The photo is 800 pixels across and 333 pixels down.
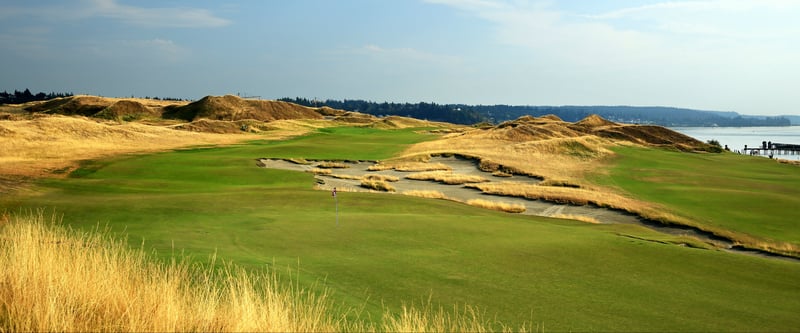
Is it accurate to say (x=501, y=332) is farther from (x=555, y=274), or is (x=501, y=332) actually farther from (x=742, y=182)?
(x=742, y=182)

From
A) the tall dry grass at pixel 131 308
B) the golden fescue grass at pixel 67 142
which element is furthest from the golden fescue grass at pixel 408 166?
the tall dry grass at pixel 131 308

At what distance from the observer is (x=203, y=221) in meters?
13.5

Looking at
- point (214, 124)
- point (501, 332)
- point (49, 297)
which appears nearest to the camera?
point (49, 297)

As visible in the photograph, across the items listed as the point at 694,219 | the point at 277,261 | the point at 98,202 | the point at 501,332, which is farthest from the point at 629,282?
the point at 694,219

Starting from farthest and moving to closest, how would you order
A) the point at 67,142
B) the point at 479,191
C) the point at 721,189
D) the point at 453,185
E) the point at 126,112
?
the point at 126,112 → the point at 67,142 → the point at 453,185 → the point at 479,191 → the point at 721,189

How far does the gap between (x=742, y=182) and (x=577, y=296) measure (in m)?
32.3

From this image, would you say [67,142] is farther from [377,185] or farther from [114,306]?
[114,306]

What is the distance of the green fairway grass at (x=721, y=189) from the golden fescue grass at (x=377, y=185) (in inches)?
497

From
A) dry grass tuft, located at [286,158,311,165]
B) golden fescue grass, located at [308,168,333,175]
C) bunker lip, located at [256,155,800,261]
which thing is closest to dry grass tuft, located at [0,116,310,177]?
dry grass tuft, located at [286,158,311,165]

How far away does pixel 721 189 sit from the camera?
30078 mm

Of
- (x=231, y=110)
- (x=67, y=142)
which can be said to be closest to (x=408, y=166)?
(x=67, y=142)

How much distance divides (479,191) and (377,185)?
541 centimetres

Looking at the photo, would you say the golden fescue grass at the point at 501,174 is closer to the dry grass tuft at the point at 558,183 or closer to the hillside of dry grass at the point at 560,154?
the hillside of dry grass at the point at 560,154

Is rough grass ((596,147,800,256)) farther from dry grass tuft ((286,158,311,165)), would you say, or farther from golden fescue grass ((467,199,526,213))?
dry grass tuft ((286,158,311,165))
